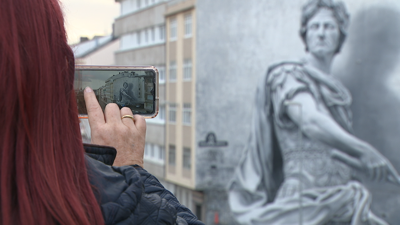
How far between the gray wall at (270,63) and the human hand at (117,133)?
31.1 metres

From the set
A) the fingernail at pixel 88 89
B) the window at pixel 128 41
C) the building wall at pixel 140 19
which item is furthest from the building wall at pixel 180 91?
the fingernail at pixel 88 89

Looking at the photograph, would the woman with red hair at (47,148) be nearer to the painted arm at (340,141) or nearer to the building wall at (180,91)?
the painted arm at (340,141)

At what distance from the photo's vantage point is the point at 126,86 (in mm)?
1818

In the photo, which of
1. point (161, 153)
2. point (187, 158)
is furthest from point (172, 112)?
point (161, 153)

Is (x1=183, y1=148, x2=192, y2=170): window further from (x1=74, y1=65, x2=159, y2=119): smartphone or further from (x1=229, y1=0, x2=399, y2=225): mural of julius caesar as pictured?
(x1=74, y1=65, x2=159, y2=119): smartphone

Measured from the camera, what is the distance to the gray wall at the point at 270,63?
31.0 metres

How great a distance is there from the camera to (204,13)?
107 feet

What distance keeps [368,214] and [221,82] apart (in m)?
11.7

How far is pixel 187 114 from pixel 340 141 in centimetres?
937

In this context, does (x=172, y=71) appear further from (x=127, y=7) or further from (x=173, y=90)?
(x=127, y=7)

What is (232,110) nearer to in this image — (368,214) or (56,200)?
(368,214)

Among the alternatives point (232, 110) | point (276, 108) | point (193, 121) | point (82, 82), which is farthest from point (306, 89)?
point (82, 82)

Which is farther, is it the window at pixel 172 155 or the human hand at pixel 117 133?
the window at pixel 172 155

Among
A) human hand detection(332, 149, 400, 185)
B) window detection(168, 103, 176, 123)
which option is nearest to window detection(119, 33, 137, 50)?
window detection(168, 103, 176, 123)
